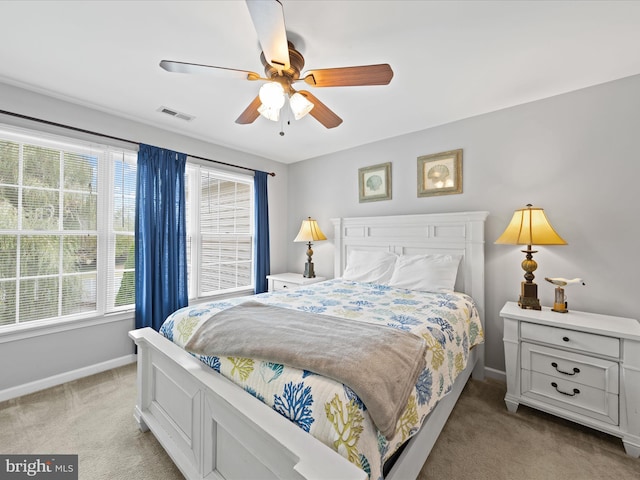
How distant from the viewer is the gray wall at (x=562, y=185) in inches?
82.7

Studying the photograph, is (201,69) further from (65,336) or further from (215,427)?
(65,336)

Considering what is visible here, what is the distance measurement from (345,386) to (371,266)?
2.14m

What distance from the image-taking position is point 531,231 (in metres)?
2.15

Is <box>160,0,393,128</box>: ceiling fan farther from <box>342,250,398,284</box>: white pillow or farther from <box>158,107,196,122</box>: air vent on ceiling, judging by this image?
<box>342,250,398,284</box>: white pillow

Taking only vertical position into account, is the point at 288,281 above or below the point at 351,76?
below

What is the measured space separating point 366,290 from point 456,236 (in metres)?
1.07

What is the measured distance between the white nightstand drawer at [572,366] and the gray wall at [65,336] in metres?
3.59

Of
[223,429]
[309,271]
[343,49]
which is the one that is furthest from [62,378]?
[343,49]

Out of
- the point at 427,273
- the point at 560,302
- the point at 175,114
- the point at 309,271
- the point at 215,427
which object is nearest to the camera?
the point at 215,427

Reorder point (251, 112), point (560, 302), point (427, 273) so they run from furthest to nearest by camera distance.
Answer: point (427, 273), point (560, 302), point (251, 112)

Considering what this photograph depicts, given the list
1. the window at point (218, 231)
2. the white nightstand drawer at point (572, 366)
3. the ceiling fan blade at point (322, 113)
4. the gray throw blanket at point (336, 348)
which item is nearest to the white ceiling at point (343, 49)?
the ceiling fan blade at point (322, 113)

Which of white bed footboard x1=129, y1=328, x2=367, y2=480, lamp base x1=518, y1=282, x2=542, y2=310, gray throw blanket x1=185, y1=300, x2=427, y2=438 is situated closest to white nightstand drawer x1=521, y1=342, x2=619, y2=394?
lamp base x1=518, y1=282, x2=542, y2=310

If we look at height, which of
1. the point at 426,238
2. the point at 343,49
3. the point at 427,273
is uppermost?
the point at 343,49

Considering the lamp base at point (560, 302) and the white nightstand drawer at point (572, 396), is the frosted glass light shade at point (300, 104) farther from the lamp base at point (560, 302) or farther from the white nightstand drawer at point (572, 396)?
the white nightstand drawer at point (572, 396)
